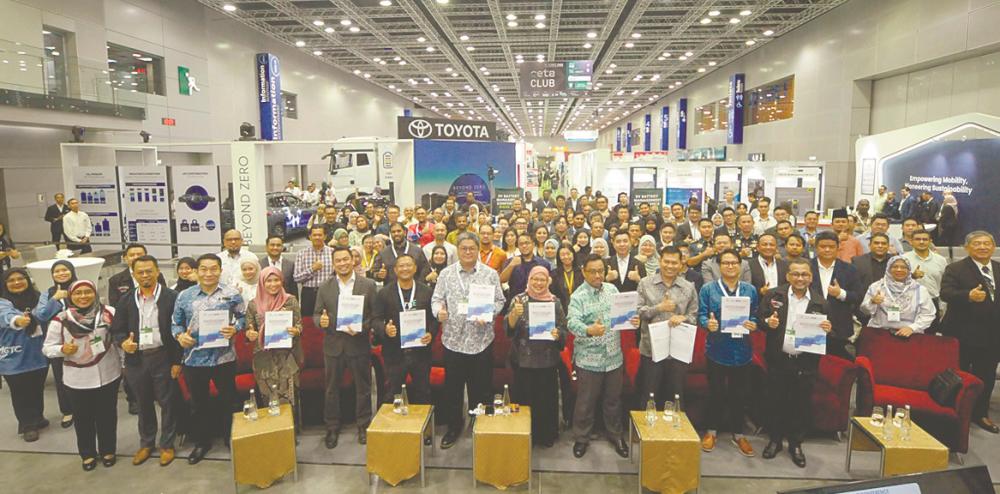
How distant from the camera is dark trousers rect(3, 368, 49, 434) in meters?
Result: 5.23

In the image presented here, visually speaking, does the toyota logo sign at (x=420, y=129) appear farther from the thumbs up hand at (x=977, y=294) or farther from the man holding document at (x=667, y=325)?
the thumbs up hand at (x=977, y=294)

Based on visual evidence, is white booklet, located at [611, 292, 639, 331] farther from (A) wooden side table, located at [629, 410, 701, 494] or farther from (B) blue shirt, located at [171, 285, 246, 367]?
(B) blue shirt, located at [171, 285, 246, 367]

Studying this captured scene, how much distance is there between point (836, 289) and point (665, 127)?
3342cm

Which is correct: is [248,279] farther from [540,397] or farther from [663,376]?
[663,376]

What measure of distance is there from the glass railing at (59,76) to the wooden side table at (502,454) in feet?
42.5

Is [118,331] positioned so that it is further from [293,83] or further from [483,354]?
[293,83]

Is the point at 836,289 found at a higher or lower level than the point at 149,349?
higher

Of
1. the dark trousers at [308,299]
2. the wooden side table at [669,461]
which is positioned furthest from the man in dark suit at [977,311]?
the dark trousers at [308,299]

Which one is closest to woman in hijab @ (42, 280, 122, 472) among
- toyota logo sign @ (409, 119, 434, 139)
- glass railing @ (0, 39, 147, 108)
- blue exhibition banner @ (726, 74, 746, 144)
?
toyota logo sign @ (409, 119, 434, 139)

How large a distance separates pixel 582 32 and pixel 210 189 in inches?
518

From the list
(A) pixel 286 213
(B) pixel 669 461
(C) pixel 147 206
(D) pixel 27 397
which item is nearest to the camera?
(B) pixel 669 461

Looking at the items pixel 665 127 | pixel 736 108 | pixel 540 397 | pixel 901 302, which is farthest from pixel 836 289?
pixel 665 127

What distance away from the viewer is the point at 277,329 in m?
4.75

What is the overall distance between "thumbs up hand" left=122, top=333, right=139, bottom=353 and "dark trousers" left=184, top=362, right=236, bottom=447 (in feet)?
1.36
